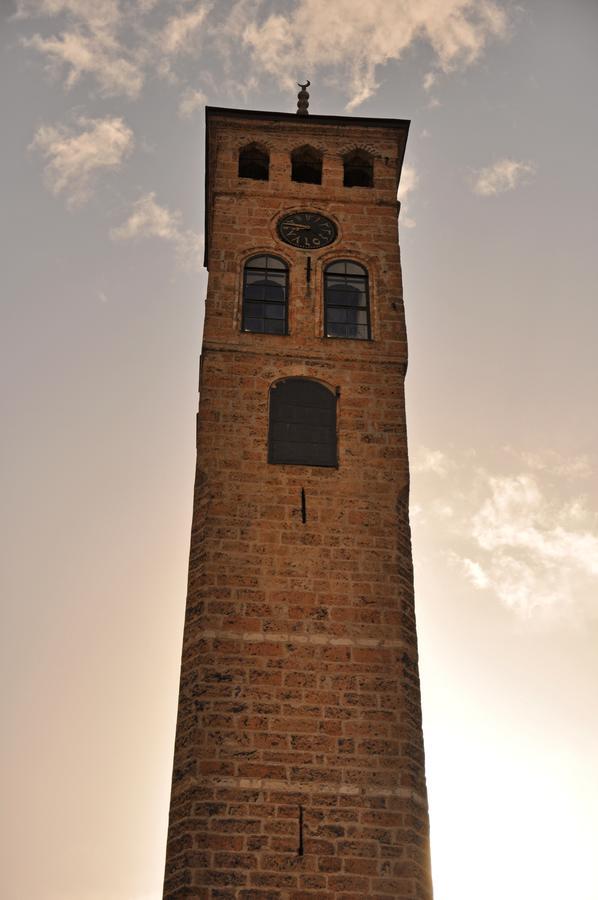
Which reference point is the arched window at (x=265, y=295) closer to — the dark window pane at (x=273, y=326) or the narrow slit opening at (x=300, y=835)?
the dark window pane at (x=273, y=326)

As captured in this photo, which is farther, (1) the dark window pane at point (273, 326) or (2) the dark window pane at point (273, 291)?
(2) the dark window pane at point (273, 291)

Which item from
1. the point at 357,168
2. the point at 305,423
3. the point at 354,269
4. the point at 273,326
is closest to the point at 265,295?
the point at 273,326

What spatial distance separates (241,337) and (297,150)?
582 centimetres

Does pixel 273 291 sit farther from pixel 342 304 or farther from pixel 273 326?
pixel 342 304

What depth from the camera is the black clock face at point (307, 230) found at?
20.8m

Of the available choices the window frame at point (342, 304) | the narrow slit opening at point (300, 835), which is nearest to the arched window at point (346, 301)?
the window frame at point (342, 304)

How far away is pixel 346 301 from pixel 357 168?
4.39m

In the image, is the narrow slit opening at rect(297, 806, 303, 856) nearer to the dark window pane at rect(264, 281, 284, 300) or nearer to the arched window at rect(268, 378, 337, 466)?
the arched window at rect(268, 378, 337, 466)

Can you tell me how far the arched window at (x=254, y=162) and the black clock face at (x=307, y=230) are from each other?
200cm

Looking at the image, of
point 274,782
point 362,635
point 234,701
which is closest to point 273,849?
point 274,782

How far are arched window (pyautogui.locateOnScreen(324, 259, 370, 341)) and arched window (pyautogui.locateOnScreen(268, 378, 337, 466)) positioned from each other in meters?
1.47

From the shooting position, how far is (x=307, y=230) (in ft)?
69.4

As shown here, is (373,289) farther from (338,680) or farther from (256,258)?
(338,680)

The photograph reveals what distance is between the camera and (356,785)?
14.4 metres
